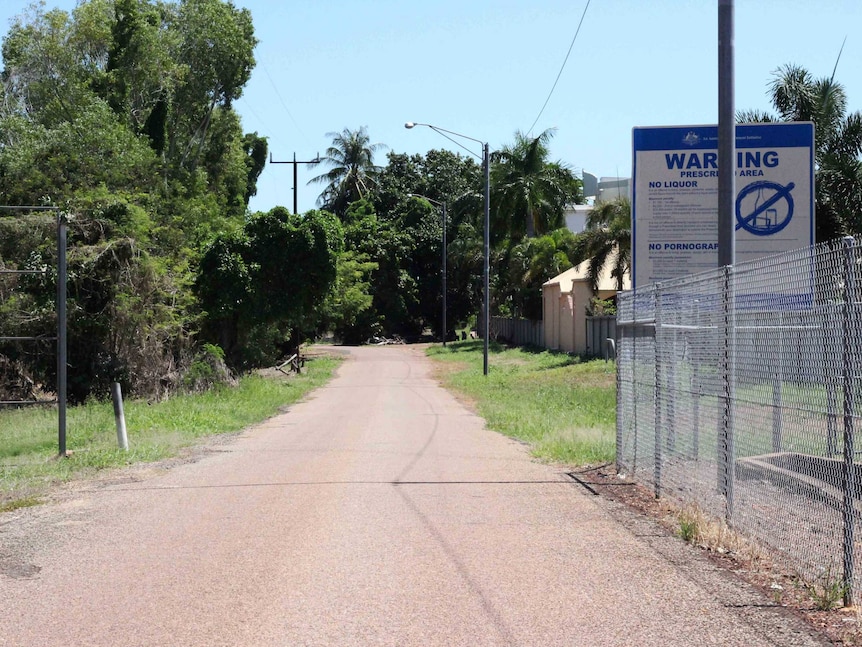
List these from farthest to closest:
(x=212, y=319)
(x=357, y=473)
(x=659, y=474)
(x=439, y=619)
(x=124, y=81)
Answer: (x=124, y=81) < (x=212, y=319) < (x=357, y=473) < (x=659, y=474) < (x=439, y=619)

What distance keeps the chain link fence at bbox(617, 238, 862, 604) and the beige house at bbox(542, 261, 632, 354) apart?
30.9m

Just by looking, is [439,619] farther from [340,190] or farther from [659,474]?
[340,190]

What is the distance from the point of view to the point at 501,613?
6148 mm

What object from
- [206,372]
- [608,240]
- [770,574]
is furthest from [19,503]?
[608,240]

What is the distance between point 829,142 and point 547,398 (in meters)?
10.9

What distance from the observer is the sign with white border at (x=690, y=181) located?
1362 cm

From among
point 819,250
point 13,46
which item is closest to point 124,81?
point 13,46

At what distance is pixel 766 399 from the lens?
748 cm

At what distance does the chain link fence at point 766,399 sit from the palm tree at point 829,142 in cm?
1740

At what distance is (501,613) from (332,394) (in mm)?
24566

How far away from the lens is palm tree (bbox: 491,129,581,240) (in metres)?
55.7

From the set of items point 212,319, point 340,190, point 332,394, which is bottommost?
point 332,394

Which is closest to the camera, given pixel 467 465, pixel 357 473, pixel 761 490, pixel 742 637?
pixel 742 637

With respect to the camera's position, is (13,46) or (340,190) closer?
(13,46)
